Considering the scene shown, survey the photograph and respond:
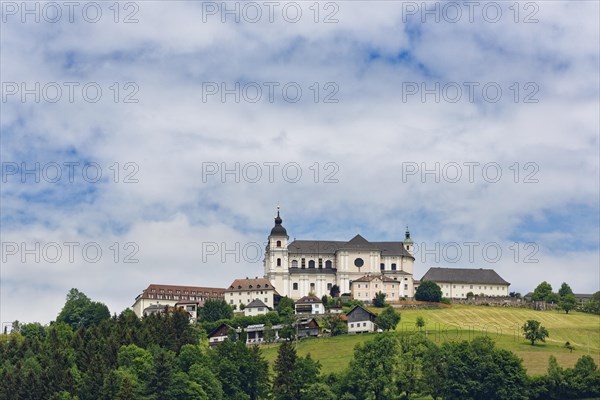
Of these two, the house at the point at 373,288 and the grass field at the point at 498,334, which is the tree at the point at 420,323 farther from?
A: the house at the point at 373,288

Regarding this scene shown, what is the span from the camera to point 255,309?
160 m

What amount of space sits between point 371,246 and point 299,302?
2494 centimetres

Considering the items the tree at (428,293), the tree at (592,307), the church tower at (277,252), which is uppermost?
the church tower at (277,252)

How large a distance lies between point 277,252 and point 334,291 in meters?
12.1

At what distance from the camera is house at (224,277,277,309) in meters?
167

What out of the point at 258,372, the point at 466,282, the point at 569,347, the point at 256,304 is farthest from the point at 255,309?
the point at 258,372

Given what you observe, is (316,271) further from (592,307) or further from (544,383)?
(544,383)

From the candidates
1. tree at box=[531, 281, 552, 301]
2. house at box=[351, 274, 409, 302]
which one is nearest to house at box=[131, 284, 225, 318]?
house at box=[351, 274, 409, 302]

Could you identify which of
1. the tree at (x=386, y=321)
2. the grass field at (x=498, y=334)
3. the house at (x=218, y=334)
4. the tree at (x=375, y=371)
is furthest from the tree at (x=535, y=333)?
the house at (x=218, y=334)

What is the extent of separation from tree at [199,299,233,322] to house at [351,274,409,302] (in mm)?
24880

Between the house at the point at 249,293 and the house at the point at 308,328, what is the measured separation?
21.7m

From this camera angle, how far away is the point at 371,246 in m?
182

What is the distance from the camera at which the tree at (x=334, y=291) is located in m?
176

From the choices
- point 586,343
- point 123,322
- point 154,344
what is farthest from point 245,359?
point 586,343
